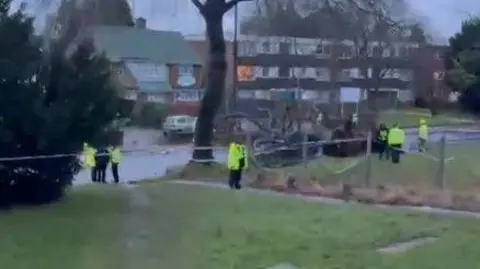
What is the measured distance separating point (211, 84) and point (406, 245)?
19.2 metres

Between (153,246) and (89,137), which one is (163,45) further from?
(153,246)

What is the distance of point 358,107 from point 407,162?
31151 millimetres

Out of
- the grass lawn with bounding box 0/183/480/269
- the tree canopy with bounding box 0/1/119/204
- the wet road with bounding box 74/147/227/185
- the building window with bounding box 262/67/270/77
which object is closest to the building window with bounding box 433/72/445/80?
the building window with bounding box 262/67/270/77

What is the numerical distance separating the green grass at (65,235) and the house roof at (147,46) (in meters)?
52.2

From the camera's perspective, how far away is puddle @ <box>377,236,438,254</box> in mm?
12364

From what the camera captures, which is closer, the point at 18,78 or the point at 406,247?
the point at 406,247

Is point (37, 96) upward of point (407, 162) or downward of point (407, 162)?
upward

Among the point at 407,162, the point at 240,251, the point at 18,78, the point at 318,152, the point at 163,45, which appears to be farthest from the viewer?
the point at 163,45

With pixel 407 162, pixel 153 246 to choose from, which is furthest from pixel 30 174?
pixel 407 162

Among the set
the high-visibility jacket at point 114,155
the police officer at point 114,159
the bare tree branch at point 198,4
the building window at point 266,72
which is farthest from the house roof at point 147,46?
the high-visibility jacket at point 114,155

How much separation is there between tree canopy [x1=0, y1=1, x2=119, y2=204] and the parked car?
35.2 metres

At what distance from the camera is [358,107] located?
6194 centimetres

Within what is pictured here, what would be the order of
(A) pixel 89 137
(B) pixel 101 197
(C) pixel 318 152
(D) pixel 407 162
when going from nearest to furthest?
(A) pixel 89 137 → (B) pixel 101 197 → (D) pixel 407 162 → (C) pixel 318 152

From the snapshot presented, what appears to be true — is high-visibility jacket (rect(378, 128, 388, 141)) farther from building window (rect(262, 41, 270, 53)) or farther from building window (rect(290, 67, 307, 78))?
building window (rect(290, 67, 307, 78))
